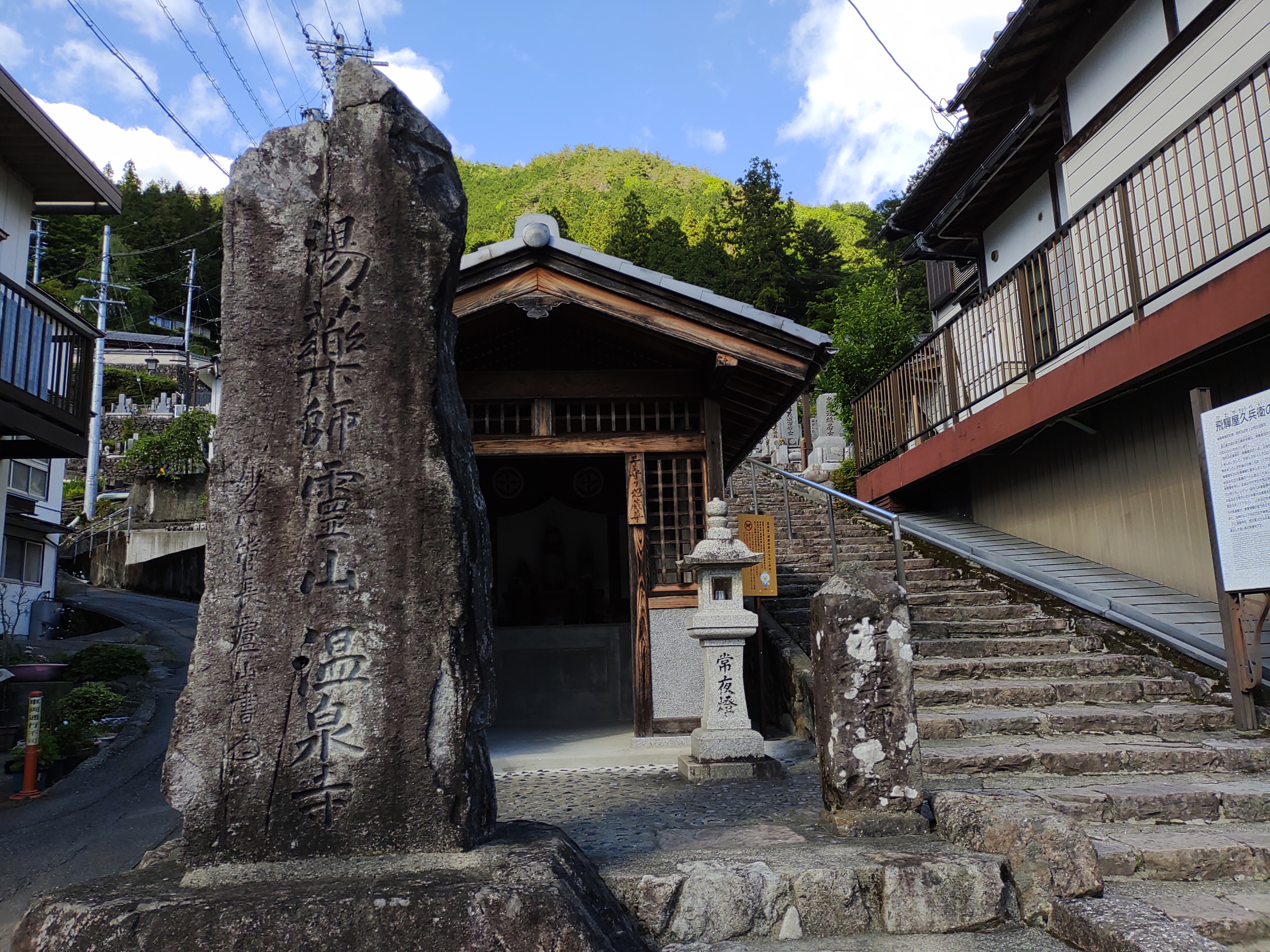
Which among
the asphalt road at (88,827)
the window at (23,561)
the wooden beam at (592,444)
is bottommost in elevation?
the asphalt road at (88,827)

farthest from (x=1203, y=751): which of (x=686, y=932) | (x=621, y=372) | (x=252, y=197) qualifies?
(x=252, y=197)

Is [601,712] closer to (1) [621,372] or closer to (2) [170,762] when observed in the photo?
(1) [621,372]

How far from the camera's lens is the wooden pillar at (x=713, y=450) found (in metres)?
8.77

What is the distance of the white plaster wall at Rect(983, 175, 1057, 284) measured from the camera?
1245 cm

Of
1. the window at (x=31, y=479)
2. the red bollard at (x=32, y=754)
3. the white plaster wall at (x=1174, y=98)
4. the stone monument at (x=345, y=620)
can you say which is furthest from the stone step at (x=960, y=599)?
the window at (x=31, y=479)

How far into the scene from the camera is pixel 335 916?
2.88m

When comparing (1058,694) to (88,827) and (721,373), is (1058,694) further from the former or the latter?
(88,827)

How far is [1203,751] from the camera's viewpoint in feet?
19.5

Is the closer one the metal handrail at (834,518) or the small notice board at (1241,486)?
the small notice board at (1241,486)

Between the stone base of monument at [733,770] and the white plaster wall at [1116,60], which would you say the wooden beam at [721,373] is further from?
the white plaster wall at [1116,60]

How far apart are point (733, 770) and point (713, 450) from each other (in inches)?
132

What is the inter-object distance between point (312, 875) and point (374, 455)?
1.64 m

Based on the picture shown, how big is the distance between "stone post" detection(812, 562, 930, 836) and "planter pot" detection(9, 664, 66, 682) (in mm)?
10187

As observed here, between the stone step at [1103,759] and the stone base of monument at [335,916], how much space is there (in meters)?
3.92
